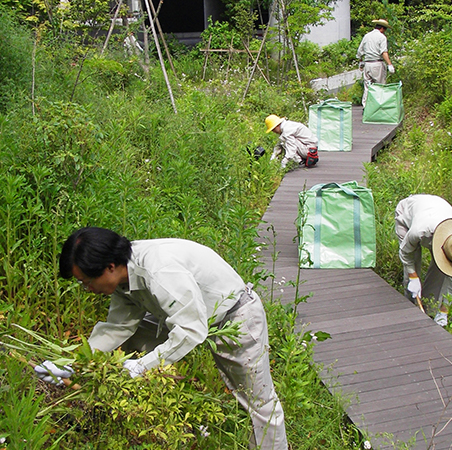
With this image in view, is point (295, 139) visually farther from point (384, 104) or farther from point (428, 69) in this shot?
point (428, 69)

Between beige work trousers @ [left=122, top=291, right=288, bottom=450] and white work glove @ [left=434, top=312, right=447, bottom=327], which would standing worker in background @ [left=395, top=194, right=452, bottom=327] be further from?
beige work trousers @ [left=122, top=291, right=288, bottom=450]

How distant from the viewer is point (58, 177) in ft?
14.2

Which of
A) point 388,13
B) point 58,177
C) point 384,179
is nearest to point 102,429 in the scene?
point 58,177

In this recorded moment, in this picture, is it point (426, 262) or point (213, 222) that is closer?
point (213, 222)

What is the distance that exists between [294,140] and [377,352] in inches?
189

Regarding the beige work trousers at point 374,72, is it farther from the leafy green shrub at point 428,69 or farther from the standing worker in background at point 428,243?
the standing worker in background at point 428,243

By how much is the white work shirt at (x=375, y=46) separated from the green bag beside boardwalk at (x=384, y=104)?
890mm

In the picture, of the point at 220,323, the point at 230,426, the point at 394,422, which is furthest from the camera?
the point at 394,422

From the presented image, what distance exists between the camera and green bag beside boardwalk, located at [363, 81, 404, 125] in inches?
449

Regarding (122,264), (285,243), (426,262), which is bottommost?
(426,262)

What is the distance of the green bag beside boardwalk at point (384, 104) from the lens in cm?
1140

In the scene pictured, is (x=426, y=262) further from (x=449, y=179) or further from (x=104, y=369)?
(x=104, y=369)

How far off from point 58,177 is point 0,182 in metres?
0.52

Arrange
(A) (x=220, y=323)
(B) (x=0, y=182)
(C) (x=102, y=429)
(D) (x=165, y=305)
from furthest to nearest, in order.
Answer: (B) (x=0, y=182) → (A) (x=220, y=323) → (C) (x=102, y=429) → (D) (x=165, y=305)
